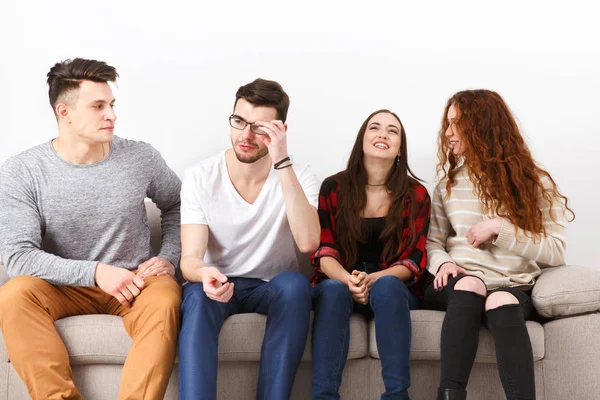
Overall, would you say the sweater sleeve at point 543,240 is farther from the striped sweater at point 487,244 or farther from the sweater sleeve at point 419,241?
the sweater sleeve at point 419,241

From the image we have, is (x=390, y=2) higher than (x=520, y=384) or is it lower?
higher

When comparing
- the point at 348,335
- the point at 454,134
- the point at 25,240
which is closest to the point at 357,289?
the point at 348,335

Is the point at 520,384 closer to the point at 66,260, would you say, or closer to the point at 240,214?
the point at 240,214

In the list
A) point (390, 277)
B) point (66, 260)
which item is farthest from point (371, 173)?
point (66, 260)

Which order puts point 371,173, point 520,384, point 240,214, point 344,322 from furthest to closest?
point 371,173 < point 240,214 < point 344,322 < point 520,384

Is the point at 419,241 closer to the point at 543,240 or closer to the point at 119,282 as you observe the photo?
the point at 543,240

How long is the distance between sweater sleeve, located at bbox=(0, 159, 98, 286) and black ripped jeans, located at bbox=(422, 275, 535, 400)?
1.18 metres

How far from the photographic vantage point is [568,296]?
8.57 feet

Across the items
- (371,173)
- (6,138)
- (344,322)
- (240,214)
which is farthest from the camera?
(6,138)

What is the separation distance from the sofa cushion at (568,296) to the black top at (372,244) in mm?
561

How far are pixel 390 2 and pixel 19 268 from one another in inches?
77.2

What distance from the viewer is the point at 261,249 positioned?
278cm

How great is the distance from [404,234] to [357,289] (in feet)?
1.18

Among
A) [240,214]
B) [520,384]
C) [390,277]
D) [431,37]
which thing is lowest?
[520,384]
